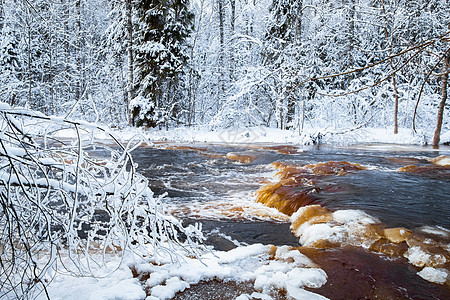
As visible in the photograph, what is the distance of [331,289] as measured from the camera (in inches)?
89.1

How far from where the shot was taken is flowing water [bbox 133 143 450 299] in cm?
250

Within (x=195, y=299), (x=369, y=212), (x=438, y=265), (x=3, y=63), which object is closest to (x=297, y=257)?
(x=195, y=299)

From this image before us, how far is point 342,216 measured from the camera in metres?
3.79

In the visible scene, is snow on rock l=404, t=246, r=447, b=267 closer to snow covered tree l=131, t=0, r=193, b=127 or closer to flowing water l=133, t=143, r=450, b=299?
flowing water l=133, t=143, r=450, b=299

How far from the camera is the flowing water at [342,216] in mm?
2496

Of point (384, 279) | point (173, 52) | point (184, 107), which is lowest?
point (384, 279)

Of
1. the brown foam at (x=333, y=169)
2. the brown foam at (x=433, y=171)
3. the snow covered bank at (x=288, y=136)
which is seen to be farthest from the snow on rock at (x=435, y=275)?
the snow covered bank at (x=288, y=136)

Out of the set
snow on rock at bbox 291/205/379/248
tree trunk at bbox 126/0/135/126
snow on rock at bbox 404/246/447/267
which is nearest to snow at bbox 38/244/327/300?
snow on rock at bbox 291/205/379/248

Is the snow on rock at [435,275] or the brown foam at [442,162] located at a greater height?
the brown foam at [442,162]

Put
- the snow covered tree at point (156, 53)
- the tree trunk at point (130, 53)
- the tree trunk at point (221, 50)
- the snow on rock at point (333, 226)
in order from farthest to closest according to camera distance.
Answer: the tree trunk at point (221, 50) < the tree trunk at point (130, 53) < the snow covered tree at point (156, 53) < the snow on rock at point (333, 226)

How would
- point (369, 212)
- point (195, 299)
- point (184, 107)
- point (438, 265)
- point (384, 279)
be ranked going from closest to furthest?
1. point (195, 299)
2. point (384, 279)
3. point (438, 265)
4. point (369, 212)
5. point (184, 107)

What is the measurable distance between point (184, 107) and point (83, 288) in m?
21.3

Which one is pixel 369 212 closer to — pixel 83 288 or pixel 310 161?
pixel 83 288

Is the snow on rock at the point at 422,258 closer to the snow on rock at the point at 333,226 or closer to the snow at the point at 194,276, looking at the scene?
the snow on rock at the point at 333,226
